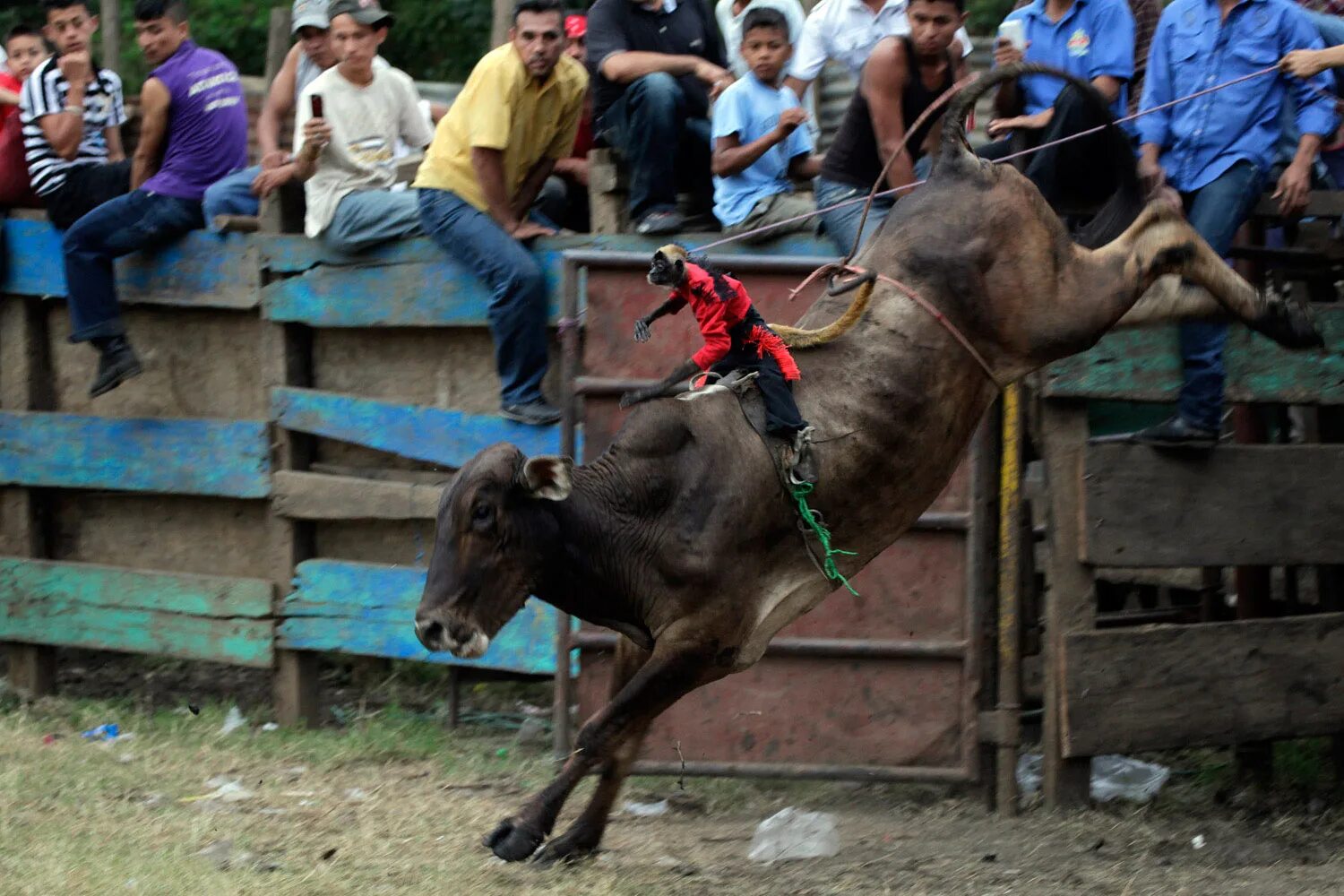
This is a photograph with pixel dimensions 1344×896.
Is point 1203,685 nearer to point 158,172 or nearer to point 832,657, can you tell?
point 832,657

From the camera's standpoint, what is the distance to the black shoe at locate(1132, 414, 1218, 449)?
6.76 meters

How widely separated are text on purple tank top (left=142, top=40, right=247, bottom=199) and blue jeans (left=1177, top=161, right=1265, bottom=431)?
15.6 ft

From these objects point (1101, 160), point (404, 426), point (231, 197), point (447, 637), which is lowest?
point (447, 637)

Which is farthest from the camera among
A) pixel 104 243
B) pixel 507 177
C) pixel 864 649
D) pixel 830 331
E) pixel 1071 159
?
pixel 104 243

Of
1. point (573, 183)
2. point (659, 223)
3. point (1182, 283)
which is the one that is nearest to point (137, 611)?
point (573, 183)

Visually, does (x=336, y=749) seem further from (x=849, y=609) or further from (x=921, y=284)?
(x=921, y=284)

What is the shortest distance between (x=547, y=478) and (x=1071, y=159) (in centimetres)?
288

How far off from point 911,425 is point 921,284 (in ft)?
1.79

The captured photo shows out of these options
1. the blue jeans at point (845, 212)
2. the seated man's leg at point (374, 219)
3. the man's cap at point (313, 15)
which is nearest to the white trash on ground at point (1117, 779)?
the blue jeans at point (845, 212)

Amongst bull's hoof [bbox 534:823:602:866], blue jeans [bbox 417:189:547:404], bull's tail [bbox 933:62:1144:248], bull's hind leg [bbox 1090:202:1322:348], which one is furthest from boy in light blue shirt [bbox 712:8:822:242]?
bull's hoof [bbox 534:823:602:866]

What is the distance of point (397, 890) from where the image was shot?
5.70m

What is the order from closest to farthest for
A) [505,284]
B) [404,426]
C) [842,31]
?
[505,284], [404,426], [842,31]

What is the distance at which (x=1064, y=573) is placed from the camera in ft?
22.4

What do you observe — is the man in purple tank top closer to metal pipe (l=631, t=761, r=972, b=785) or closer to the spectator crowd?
the spectator crowd
